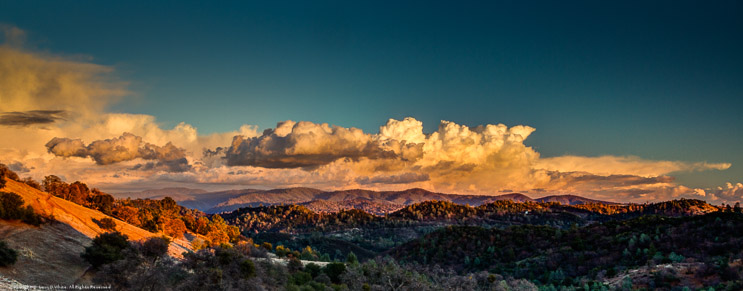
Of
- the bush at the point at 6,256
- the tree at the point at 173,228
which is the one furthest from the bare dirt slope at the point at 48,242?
the tree at the point at 173,228

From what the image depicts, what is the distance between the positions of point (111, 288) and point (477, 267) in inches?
3826

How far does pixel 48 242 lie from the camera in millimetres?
37812

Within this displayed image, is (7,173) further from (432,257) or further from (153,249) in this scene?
(432,257)

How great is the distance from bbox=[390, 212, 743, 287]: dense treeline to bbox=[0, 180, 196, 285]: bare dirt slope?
69860 mm

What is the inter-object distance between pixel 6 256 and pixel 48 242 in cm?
881

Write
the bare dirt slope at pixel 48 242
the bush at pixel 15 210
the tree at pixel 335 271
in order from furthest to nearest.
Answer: the tree at pixel 335 271 < the bush at pixel 15 210 < the bare dirt slope at pixel 48 242

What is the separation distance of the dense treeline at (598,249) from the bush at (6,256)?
7201 cm

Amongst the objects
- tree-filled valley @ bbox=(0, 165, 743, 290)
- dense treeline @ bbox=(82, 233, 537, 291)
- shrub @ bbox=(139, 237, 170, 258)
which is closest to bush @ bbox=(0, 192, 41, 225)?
tree-filled valley @ bbox=(0, 165, 743, 290)

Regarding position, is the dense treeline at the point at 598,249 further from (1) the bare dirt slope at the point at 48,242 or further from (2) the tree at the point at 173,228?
(2) the tree at the point at 173,228

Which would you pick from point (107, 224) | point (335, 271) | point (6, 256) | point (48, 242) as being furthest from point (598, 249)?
point (6, 256)

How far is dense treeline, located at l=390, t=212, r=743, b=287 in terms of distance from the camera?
253 feet

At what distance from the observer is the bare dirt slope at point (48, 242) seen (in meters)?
31.9

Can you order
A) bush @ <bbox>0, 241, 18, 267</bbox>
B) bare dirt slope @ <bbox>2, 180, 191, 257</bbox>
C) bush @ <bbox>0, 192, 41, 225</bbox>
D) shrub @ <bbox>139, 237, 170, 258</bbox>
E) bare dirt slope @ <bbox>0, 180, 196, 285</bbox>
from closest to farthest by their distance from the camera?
bush @ <bbox>0, 241, 18, 267</bbox>
bare dirt slope @ <bbox>0, 180, 196, 285</bbox>
bush @ <bbox>0, 192, 41, 225</bbox>
shrub @ <bbox>139, 237, 170, 258</bbox>
bare dirt slope @ <bbox>2, 180, 191, 257</bbox>

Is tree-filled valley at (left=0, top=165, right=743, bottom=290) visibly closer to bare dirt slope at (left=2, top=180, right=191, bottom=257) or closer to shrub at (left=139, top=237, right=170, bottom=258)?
shrub at (left=139, top=237, right=170, bottom=258)
